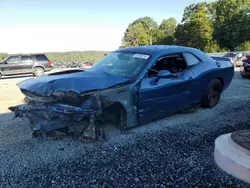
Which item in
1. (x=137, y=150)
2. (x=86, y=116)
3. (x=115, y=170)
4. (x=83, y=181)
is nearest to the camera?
(x=83, y=181)

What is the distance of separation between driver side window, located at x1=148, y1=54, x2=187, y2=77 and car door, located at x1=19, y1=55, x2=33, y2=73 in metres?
12.4

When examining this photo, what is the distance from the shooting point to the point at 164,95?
4035mm

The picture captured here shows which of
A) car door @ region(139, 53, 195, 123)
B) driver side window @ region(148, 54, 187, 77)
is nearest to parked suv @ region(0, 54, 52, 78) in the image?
driver side window @ region(148, 54, 187, 77)

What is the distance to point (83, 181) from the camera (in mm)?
2572

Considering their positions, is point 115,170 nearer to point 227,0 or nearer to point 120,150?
point 120,150

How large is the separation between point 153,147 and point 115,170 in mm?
811

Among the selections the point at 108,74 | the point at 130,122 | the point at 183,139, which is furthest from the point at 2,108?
the point at 183,139

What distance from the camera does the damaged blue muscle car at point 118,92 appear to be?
3.41 metres

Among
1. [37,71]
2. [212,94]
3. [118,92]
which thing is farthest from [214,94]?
[37,71]

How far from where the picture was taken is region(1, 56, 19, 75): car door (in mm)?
14422

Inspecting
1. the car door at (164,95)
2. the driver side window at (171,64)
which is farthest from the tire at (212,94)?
the driver side window at (171,64)

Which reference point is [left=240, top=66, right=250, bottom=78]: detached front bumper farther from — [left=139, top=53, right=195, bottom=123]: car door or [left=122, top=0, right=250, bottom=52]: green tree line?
[left=122, top=0, right=250, bottom=52]: green tree line

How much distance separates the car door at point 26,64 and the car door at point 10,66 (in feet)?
1.03

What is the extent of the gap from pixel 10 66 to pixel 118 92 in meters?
13.3
